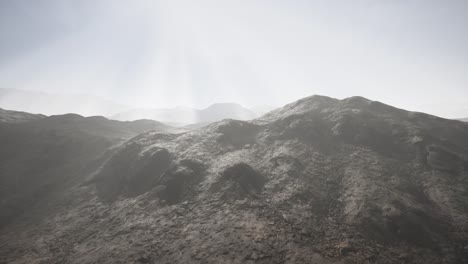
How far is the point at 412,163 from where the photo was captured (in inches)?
627

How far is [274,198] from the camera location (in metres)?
14.2

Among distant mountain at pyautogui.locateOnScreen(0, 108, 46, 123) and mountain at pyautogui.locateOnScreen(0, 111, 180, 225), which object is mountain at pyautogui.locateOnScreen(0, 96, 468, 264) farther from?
distant mountain at pyautogui.locateOnScreen(0, 108, 46, 123)

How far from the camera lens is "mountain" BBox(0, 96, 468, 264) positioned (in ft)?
34.4

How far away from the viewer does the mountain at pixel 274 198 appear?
10500mm

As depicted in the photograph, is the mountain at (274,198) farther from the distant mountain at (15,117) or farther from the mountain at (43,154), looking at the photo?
the distant mountain at (15,117)

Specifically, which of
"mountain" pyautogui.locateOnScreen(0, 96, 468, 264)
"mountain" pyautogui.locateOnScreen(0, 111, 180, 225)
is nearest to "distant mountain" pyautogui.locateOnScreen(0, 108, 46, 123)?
"mountain" pyautogui.locateOnScreen(0, 111, 180, 225)

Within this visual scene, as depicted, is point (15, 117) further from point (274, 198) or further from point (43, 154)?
point (274, 198)

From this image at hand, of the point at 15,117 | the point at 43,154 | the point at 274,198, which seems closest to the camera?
the point at 274,198

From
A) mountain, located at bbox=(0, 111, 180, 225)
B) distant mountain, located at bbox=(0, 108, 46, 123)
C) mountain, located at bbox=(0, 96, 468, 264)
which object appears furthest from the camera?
distant mountain, located at bbox=(0, 108, 46, 123)

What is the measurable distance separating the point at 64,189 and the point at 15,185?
5082mm

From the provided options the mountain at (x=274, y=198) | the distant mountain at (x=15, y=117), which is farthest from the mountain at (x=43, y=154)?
the distant mountain at (x=15, y=117)

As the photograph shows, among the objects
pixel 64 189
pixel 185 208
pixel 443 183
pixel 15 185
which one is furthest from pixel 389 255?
pixel 15 185

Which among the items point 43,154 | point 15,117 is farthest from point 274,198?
point 15,117

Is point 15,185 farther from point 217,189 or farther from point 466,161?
point 466,161
